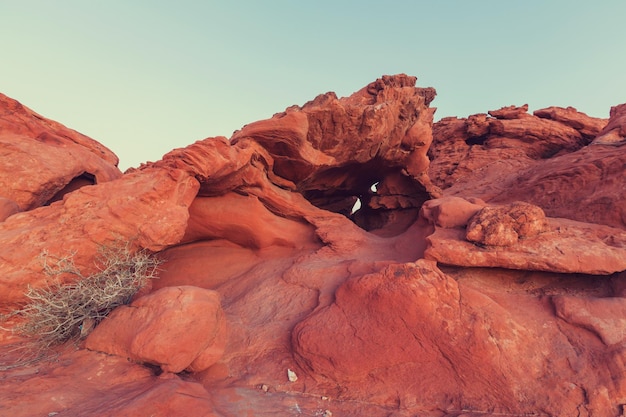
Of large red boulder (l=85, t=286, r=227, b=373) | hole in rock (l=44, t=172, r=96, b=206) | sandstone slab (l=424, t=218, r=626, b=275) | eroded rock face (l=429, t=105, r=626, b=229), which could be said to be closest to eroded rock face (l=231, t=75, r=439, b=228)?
eroded rock face (l=429, t=105, r=626, b=229)

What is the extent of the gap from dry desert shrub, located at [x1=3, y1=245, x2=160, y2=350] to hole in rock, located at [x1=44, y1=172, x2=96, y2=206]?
3.26 m

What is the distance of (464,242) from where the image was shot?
5.31 metres

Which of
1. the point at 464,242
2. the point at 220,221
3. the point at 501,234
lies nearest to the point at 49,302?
the point at 220,221

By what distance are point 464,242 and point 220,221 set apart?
5.00 meters

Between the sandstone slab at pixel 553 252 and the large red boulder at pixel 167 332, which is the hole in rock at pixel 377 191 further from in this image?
the large red boulder at pixel 167 332

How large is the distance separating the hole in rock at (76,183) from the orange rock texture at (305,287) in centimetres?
5

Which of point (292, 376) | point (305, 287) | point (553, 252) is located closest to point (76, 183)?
point (305, 287)

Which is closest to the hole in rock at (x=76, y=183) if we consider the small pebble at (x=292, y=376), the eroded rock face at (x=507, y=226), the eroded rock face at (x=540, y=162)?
the small pebble at (x=292, y=376)

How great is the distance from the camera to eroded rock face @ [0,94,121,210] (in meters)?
6.05

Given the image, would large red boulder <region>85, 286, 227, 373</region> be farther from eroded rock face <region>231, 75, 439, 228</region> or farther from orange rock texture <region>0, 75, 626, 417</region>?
eroded rock face <region>231, 75, 439, 228</region>

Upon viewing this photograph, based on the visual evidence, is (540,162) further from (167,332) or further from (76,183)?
(76,183)

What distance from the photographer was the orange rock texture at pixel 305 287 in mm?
3684

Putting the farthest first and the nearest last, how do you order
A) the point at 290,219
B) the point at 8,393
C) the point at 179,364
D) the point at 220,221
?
the point at 290,219, the point at 220,221, the point at 179,364, the point at 8,393

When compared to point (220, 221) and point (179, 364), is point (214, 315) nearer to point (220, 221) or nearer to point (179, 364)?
point (179, 364)
